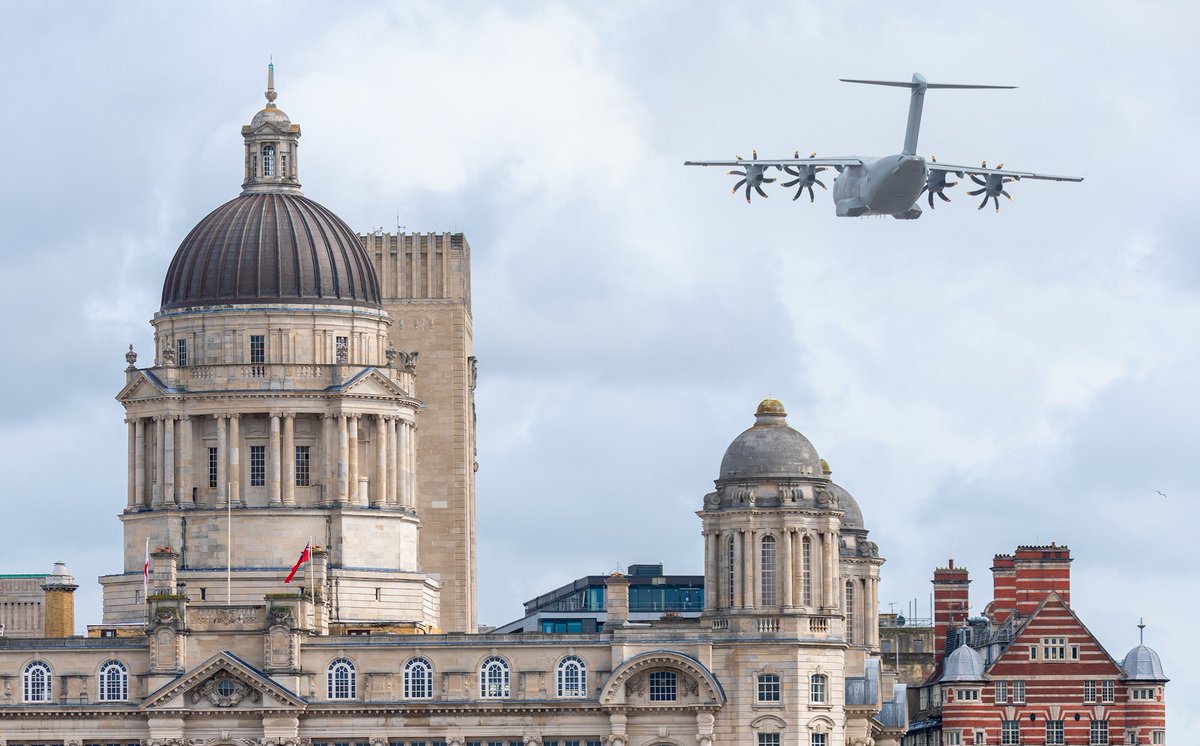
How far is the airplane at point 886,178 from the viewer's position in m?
156

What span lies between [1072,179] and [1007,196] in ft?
8.08

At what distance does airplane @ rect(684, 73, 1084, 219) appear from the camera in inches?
6132

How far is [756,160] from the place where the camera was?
533 ft

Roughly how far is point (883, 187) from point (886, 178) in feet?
2.27

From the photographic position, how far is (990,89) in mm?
154125

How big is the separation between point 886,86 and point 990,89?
365 cm

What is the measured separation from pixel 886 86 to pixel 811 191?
10698 mm

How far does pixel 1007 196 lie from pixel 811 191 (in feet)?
23.3

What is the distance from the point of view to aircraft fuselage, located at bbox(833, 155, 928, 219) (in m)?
156

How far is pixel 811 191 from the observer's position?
164 metres

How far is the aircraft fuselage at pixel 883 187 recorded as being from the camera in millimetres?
155875

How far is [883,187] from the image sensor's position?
15788cm

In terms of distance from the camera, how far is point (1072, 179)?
532ft

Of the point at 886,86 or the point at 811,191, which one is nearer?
the point at 886,86
